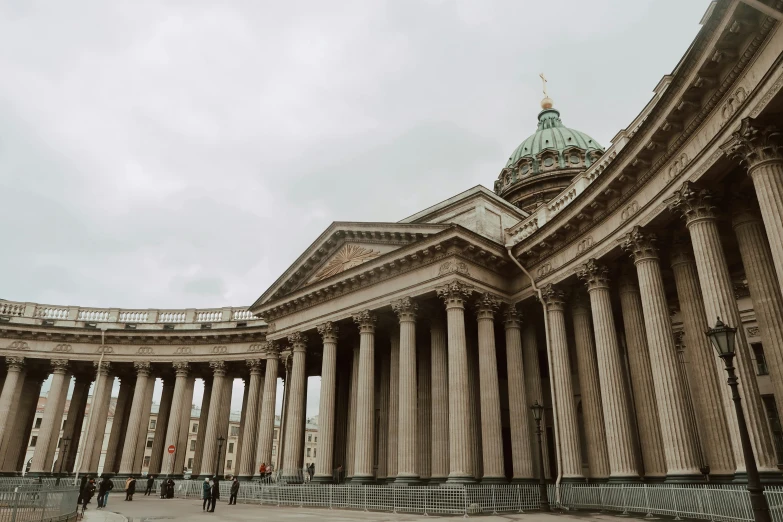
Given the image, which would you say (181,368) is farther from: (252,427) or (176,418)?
(252,427)

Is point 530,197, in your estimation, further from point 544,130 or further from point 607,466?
point 607,466

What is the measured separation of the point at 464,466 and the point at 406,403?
12.4 feet

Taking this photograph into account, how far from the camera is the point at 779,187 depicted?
12055 millimetres

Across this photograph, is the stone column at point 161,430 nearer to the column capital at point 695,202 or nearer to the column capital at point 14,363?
the column capital at point 14,363

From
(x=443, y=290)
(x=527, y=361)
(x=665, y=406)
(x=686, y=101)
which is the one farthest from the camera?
(x=527, y=361)

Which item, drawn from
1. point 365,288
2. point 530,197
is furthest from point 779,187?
point 530,197

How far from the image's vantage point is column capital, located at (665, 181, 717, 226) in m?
14.7

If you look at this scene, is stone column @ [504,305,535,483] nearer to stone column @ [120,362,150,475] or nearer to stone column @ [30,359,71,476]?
stone column @ [120,362,150,475]

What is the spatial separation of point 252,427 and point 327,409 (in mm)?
9843

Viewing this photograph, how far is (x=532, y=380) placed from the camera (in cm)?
2412

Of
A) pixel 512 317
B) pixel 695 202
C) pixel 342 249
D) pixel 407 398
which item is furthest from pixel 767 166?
pixel 342 249

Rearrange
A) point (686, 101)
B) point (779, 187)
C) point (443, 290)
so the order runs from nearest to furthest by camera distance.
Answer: point (779, 187)
point (686, 101)
point (443, 290)

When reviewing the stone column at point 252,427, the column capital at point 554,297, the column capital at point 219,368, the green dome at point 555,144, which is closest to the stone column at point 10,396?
the column capital at point 219,368

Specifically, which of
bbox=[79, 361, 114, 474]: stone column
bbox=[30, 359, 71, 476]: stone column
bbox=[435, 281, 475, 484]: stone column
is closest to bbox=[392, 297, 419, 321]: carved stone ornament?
bbox=[435, 281, 475, 484]: stone column
